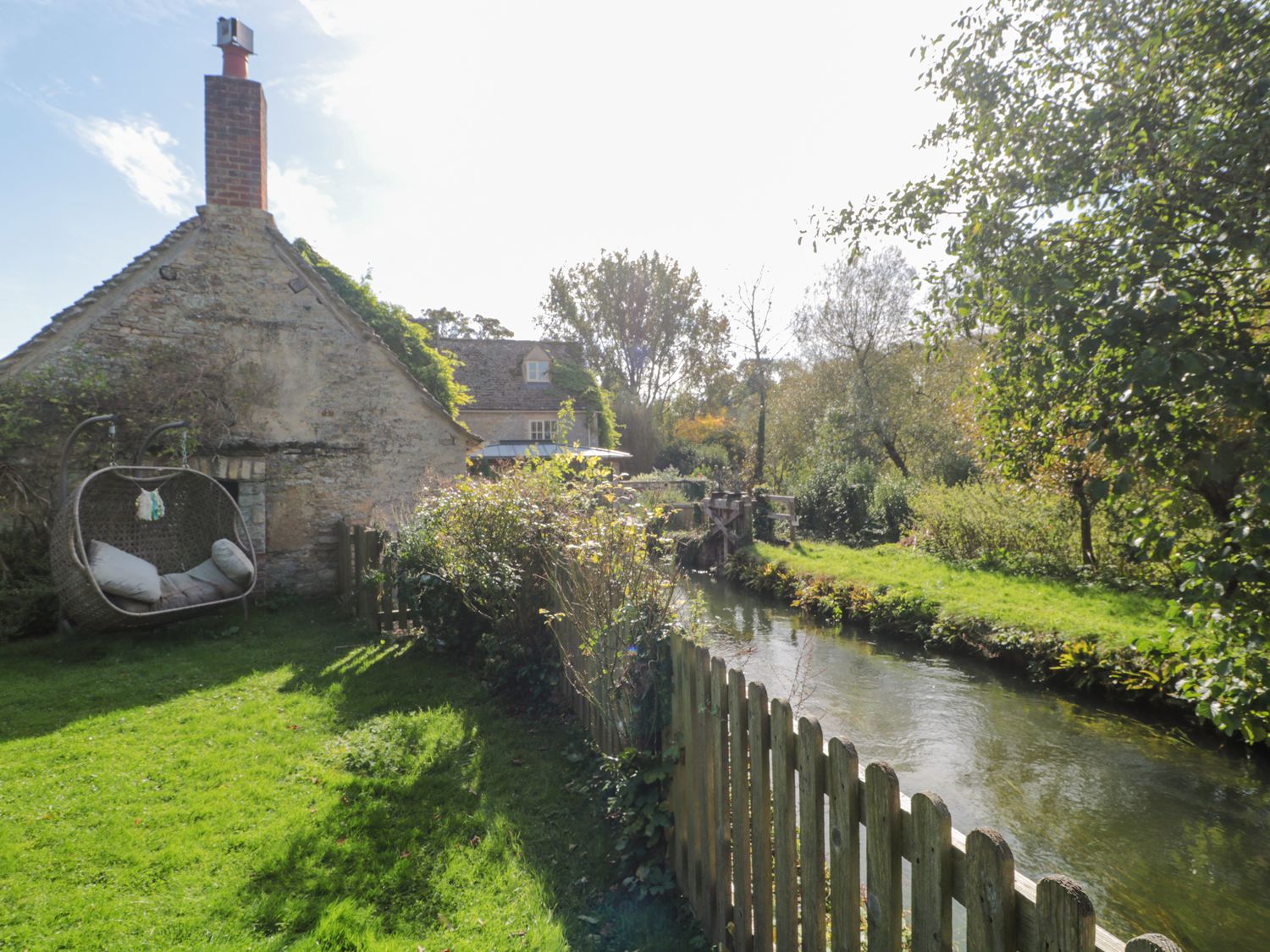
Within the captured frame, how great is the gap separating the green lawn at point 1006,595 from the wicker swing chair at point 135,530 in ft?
34.1

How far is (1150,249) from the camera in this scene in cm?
285

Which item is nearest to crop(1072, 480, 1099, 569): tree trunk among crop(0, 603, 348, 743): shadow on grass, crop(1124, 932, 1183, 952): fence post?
crop(0, 603, 348, 743): shadow on grass

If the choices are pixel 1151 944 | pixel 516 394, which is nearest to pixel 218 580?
pixel 1151 944

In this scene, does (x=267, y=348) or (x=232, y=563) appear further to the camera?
(x=267, y=348)

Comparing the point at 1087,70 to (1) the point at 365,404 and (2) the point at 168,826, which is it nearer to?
(2) the point at 168,826

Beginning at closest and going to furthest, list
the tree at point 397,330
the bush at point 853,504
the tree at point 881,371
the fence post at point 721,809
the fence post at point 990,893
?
the fence post at point 990,893 → the fence post at point 721,809 → the tree at point 397,330 → the bush at point 853,504 → the tree at point 881,371

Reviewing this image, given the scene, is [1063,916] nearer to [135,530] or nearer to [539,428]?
[135,530]

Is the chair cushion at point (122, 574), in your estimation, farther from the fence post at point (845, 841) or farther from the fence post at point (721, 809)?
the fence post at point (845, 841)

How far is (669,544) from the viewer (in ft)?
18.1

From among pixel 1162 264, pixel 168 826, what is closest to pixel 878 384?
pixel 1162 264

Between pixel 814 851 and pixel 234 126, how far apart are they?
12402 millimetres

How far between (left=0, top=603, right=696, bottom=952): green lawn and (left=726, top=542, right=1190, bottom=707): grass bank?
16.2ft

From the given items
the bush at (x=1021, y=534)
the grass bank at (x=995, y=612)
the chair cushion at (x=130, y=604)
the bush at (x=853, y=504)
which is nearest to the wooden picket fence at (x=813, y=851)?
the grass bank at (x=995, y=612)

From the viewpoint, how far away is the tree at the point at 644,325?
39938 millimetres
